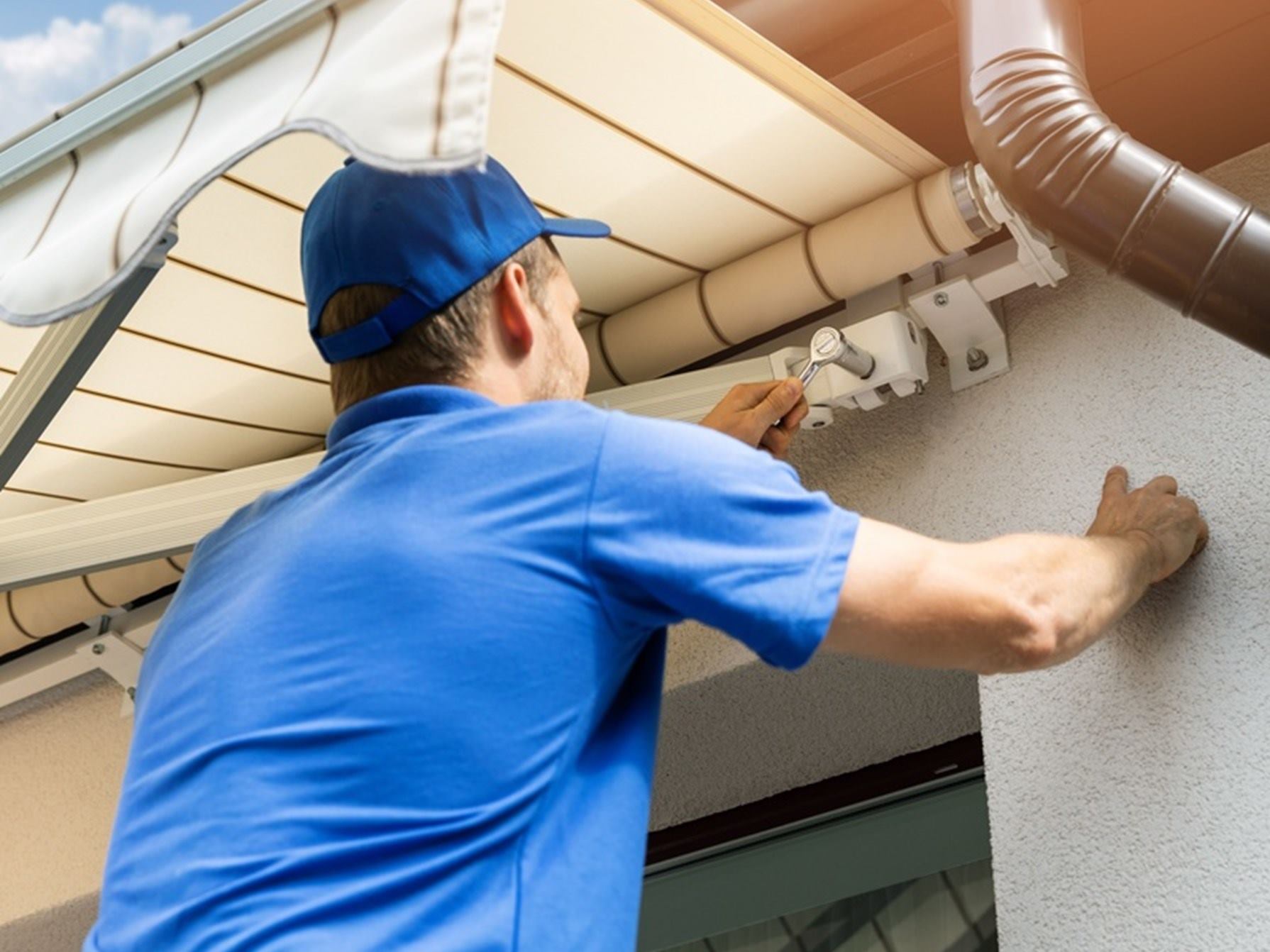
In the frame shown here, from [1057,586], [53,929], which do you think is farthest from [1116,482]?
[53,929]

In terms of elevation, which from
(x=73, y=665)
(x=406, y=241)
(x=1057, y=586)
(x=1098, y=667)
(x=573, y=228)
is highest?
(x=406, y=241)

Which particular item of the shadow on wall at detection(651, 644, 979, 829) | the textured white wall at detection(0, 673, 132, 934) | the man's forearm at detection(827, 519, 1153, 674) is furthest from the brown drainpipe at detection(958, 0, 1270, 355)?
the textured white wall at detection(0, 673, 132, 934)

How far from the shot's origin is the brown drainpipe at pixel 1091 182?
1783mm

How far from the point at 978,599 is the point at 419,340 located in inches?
24.0

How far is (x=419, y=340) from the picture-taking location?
4.94 feet

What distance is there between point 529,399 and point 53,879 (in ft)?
10.6

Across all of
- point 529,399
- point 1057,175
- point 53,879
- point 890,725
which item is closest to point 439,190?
point 529,399

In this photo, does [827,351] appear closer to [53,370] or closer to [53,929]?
[53,370]

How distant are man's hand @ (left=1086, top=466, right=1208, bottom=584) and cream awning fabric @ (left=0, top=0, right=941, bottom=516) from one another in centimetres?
69

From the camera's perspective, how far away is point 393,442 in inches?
54.1

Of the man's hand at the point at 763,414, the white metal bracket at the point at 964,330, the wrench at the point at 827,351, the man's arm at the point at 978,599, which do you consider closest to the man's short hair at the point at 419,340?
the man's arm at the point at 978,599

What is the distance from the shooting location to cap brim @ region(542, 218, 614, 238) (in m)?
1.64

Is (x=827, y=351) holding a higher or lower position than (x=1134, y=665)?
higher

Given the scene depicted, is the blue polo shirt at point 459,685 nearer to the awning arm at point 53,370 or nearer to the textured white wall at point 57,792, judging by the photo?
the awning arm at point 53,370
